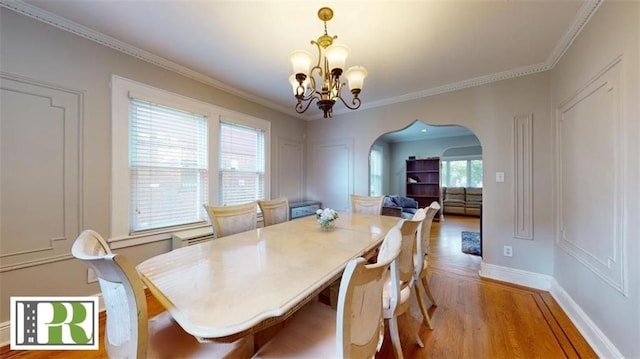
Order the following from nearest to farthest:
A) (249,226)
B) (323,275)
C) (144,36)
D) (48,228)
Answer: (323,275) → (48,228) → (144,36) → (249,226)

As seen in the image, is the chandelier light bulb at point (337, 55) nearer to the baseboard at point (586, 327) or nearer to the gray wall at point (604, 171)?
the gray wall at point (604, 171)

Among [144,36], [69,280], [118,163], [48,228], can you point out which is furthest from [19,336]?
[144,36]

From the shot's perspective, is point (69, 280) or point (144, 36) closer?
point (69, 280)

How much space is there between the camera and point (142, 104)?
7.77 feet

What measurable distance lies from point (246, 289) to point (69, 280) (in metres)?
2.11

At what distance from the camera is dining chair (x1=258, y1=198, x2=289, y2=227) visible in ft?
8.09

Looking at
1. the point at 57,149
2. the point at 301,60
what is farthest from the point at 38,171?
the point at 301,60

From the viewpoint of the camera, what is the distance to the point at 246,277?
1.05m

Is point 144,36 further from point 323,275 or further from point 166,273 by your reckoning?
point 323,275

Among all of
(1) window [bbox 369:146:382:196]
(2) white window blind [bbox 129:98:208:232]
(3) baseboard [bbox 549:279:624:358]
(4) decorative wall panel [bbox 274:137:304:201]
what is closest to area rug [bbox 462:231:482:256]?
(3) baseboard [bbox 549:279:624:358]

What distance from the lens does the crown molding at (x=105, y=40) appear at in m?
1.70

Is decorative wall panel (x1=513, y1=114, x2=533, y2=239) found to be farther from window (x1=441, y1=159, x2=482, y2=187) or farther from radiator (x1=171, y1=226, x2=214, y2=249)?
window (x1=441, y1=159, x2=482, y2=187)

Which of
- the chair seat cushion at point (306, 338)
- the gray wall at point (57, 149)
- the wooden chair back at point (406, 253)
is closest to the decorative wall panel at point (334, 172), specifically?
the wooden chair back at point (406, 253)

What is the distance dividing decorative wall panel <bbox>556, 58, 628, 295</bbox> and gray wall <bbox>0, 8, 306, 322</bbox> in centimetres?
389
